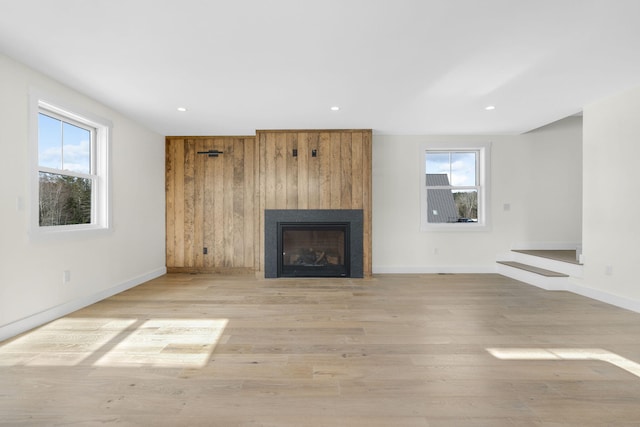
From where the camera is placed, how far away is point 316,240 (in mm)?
4746

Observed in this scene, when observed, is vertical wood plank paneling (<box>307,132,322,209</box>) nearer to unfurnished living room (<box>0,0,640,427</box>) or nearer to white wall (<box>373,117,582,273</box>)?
unfurnished living room (<box>0,0,640,427</box>)

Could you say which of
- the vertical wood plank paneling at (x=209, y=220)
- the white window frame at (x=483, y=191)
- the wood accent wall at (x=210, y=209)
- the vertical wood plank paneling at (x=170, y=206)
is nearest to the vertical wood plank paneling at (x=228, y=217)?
the wood accent wall at (x=210, y=209)

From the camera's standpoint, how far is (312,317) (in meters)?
2.94

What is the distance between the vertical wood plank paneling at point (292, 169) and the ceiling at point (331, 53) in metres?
0.81

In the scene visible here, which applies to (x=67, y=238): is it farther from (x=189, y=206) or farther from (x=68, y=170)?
(x=189, y=206)

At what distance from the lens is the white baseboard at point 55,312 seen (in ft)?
8.02

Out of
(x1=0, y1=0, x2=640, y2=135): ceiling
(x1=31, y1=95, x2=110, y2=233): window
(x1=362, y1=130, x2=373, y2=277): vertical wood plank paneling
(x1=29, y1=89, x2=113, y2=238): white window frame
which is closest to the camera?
(x1=0, y1=0, x2=640, y2=135): ceiling

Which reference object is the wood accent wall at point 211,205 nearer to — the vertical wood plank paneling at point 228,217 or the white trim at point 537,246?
the vertical wood plank paneling at point 228,217

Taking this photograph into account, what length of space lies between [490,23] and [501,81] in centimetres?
109

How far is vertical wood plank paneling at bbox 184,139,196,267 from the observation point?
5.04 m

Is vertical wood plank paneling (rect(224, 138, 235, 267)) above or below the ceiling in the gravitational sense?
below

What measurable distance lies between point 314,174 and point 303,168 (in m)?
0.19

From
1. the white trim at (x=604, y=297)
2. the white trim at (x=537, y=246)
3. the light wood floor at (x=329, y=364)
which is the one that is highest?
the white trim at (x=537, y=246)

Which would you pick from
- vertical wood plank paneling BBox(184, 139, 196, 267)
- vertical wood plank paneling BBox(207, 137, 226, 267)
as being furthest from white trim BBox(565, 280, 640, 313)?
vertical wood plank paneling BBox(184, 139, 196, 267)
